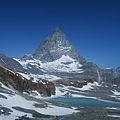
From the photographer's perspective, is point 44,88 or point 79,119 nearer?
point 79,119

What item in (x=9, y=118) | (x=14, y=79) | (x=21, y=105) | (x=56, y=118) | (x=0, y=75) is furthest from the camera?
(x=14, y=79)

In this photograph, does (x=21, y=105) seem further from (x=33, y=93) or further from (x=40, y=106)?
(x=33, y=93)

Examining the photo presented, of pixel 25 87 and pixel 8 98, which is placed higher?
pixel 25 87

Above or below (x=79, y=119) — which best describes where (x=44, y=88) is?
above

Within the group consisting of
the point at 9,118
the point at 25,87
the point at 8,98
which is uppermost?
the point at 25,87

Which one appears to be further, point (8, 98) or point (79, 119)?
point (8, 98)

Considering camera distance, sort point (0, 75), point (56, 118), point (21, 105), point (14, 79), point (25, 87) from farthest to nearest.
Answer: point (25, 87)
point (14, 79)
point (0, 75)
point (21, 105)
point (56, 118)

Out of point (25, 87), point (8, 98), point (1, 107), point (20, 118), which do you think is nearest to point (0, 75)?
point (25, 87)

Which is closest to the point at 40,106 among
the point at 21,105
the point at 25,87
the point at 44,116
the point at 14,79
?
the point at 21,105

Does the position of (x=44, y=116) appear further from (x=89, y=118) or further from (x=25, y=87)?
(x=25, y=87)

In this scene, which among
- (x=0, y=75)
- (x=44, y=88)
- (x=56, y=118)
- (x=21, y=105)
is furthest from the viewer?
(x=44, y=88)
